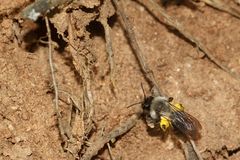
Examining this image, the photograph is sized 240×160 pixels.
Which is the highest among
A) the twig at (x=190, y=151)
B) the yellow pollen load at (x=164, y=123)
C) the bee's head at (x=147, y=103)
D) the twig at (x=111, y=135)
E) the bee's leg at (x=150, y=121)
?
the bee's head at (x=147, y=103)

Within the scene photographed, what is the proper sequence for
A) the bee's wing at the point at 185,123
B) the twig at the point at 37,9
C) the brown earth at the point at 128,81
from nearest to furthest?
1. the twig at the point at 37,9
2. the brown earth at the point at 128,81
3. the bee's wing at the point at 185,123

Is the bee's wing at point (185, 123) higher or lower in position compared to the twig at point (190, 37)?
lower

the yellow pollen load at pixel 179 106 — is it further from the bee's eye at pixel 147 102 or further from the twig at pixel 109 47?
the twig at pixel 109 47

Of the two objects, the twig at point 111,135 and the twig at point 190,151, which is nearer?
the twig at point 111,135

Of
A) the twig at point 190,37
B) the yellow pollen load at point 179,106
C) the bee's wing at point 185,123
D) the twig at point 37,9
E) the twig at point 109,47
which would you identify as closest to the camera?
the twig at point 37,9

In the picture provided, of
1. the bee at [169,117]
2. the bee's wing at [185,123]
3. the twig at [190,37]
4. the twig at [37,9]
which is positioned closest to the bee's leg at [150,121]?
the bee at [169,117]

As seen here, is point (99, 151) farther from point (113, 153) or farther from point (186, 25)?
point (186, 25)

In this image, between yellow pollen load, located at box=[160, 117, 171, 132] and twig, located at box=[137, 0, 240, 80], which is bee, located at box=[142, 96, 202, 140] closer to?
yellow pollen load, located at box=[160, 117, 171, 132]

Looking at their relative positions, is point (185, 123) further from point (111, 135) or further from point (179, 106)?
point (111, 135)

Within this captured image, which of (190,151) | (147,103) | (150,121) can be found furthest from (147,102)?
(190,151)
